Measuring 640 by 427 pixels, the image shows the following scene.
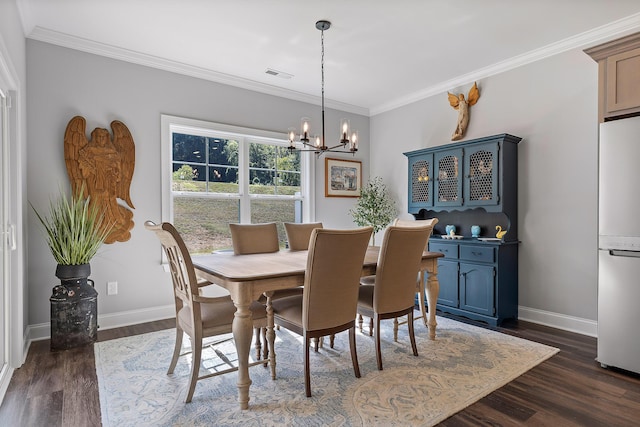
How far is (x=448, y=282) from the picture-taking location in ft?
12.9

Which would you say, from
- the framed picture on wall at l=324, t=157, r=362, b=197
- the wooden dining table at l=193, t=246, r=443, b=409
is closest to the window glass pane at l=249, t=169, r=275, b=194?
the framed picture on wall at l=324, t=157, r=362, b=197

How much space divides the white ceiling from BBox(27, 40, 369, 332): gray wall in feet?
0.59

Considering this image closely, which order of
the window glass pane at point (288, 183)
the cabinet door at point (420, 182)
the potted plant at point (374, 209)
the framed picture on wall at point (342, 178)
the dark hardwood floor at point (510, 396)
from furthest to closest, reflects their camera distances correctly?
the framed picture on wall at point (342, 178) → the potted plant at point (374, 209) → the window glass pane at point (288, 183) → the cabinet door at point (420, 182) → the dark hardwood floor at point (510, 396)

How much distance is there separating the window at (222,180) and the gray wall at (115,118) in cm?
15

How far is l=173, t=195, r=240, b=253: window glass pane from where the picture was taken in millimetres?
4043

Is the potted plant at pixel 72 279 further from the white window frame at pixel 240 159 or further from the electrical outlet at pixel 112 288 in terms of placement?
the white window frame at pixel 240 159

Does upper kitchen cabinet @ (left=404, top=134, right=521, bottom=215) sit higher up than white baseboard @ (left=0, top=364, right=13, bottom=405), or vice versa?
upper kitchen cabinet @ (left=404, top=134, right=521, bottom=215)

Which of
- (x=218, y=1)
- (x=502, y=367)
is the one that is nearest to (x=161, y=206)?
(x=218, y=1)

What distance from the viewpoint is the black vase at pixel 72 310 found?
9.58 ft

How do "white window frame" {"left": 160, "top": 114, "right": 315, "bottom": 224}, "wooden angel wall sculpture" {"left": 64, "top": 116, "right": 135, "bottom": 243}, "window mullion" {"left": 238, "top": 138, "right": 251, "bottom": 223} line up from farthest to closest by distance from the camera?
"window mullion" {"left": 238, "top": 138, "right": 251, "bottom": 223} < "white window frame" {"left": 160, "top": 114, "right": 315, "bottom": 224} < "wooden angel wall sculpture" {"left": 64, "top": 116, "right": 135, "bottom": 243}

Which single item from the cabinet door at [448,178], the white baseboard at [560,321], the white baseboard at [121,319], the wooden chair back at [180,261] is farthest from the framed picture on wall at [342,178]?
the wooden chair back at [180,261]

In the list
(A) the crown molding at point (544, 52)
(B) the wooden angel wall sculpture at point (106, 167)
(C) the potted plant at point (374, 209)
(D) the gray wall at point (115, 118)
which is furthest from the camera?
(C) the potted plant at point (374, 209)

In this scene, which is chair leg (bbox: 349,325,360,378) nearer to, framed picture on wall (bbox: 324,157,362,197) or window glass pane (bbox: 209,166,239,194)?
window glass pane (bbox: 209,166,239,194)

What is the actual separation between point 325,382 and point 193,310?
98 cm
